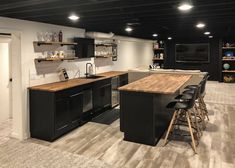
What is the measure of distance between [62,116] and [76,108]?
465 mm

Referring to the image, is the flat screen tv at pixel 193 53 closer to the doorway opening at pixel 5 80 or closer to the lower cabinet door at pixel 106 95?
the lower cabinet door at pixel 106 95

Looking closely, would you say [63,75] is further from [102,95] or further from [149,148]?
[149,148]

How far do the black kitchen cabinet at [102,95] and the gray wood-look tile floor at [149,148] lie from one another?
0.64m

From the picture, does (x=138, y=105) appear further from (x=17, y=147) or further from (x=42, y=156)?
(x=17, y=147)

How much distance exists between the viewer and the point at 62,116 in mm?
4000

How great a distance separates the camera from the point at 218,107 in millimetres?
6148

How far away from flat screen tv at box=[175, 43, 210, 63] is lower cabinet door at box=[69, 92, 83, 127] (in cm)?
811

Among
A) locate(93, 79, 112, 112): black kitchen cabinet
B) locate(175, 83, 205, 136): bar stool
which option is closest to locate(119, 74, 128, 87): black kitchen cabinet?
locate(93, 79, 112, 112): black kitchen cabinet

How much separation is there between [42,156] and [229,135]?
3217 mm

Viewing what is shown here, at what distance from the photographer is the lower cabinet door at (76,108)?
168 inches

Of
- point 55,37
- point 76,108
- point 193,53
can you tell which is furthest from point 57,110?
point 193,53

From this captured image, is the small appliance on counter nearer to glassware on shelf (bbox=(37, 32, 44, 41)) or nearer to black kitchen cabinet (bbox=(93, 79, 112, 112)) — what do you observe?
black kitchen cabinet (bbox=(93, 79, 112, 112))

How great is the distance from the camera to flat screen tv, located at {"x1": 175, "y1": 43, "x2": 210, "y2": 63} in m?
11.0

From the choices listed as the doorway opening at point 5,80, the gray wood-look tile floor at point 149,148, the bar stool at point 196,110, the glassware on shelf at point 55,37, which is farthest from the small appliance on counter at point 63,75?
the bar stool at point 196,110
